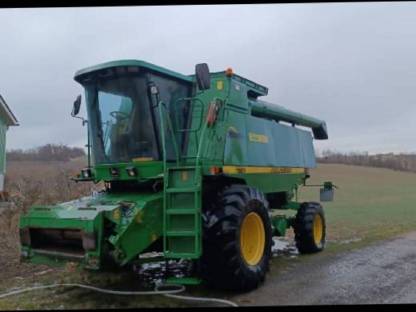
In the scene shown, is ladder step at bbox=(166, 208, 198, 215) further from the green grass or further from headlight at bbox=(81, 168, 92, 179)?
the green grass

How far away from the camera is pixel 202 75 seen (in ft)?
21.3

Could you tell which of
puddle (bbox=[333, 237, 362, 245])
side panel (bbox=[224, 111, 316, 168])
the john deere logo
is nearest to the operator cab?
side panel (bbox=[224, 111, 316, 168])

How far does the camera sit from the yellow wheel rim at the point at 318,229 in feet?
33.8

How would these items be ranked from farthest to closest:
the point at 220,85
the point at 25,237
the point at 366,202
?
the point at 366,202 < the point at 220,85 < the point at 25,237

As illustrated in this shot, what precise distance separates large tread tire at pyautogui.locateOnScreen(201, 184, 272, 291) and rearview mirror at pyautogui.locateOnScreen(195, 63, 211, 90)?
1523 millimetres

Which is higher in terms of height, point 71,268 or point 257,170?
point 257,170

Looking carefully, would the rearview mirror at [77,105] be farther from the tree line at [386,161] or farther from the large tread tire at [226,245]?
the tree line at [386,161]

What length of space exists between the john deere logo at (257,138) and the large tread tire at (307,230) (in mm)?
2371

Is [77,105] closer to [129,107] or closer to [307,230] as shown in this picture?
[129,107]

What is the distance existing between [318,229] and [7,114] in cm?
1690

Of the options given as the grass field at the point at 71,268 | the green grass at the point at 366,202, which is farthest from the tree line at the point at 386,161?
the grass field at the point at 71,268

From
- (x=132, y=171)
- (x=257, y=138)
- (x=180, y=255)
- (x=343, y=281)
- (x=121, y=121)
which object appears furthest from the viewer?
(x=257, y=138)

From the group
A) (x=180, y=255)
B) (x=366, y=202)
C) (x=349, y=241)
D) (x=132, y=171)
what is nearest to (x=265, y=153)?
(x=132, y=171)

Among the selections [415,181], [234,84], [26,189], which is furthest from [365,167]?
[234,84]
